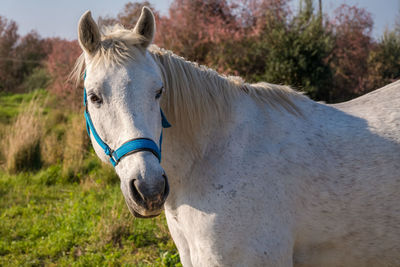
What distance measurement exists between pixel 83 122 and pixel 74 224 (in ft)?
11.6

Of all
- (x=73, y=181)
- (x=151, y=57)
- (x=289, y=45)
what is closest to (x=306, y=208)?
(x=151, y=57)

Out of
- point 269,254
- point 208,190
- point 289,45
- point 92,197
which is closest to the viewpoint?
point 269,254

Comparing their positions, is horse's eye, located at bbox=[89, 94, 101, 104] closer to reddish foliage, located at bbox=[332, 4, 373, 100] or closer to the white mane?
the white mane

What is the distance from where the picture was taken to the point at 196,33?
8828 millimetres

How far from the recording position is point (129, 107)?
1.49 metres

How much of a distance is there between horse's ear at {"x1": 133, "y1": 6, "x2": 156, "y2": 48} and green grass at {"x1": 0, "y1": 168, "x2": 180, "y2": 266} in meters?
2.16

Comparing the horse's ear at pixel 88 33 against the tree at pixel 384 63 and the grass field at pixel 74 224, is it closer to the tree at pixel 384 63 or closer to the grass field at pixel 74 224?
the grass field at pixel 74 224

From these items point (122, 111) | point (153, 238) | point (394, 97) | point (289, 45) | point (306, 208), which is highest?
point (289, 45)

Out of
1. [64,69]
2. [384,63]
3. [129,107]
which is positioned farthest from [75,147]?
[384,63]

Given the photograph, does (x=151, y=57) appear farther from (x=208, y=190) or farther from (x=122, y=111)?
(x=208, y=190)

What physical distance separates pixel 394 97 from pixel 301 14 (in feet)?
20.7

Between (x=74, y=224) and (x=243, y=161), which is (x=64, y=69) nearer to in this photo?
(x=74, y=224)

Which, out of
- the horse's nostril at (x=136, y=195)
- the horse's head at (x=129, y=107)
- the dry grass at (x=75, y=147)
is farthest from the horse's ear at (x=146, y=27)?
the dry grass at (x=75, y=147)

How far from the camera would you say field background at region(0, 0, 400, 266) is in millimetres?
3619
